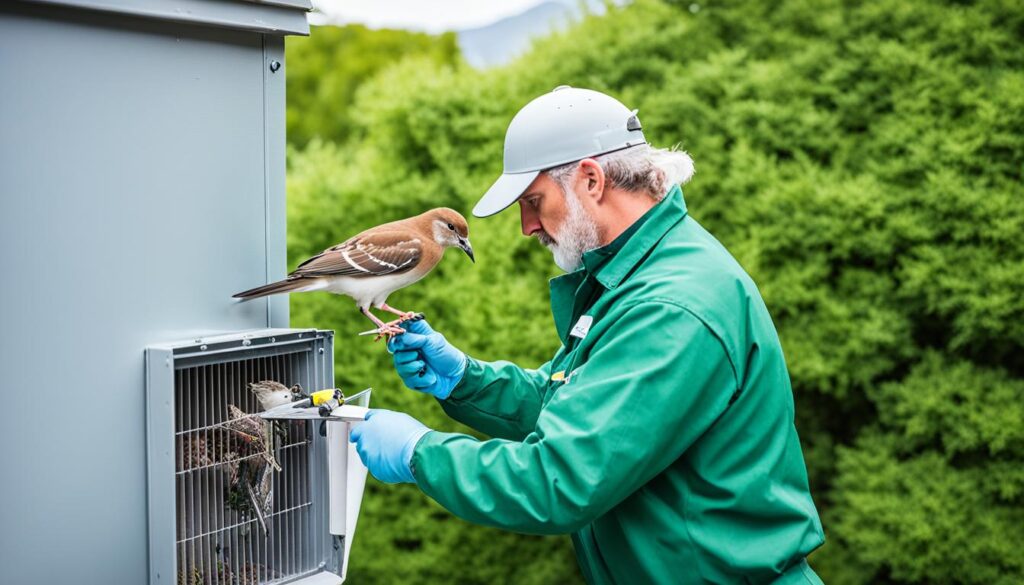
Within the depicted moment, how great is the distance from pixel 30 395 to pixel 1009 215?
608 cm

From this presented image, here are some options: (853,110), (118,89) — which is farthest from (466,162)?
(118,89)

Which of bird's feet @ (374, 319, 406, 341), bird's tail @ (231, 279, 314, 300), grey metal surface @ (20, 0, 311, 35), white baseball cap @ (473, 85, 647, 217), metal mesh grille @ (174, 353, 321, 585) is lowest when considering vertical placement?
metal mesh grille @ (174, 353, 321, 585)

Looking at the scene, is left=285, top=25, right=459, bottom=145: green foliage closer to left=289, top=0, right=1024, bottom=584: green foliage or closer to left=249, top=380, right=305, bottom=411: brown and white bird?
left=289, top=0, right=1024, bottom=584: green foliage

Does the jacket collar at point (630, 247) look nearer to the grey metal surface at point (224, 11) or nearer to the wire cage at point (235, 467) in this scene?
the wire cage at point (235, 467)

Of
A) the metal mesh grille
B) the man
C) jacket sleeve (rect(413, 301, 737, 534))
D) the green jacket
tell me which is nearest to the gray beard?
the man

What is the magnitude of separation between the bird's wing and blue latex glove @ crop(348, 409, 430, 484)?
31.1 inches

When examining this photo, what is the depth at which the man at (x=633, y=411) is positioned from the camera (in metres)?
2.72

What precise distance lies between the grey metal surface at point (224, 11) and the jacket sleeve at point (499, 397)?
148 centimetres

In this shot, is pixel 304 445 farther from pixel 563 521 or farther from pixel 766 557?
pixel 766 557

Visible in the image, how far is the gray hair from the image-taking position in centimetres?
324

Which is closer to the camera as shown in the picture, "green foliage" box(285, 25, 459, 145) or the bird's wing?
the bird's wing

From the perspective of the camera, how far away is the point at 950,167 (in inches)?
263

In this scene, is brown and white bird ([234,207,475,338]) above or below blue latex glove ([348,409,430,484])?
above

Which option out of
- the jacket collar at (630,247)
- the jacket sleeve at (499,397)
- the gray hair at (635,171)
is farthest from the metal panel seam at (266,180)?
the jacket collar at (630,247)
